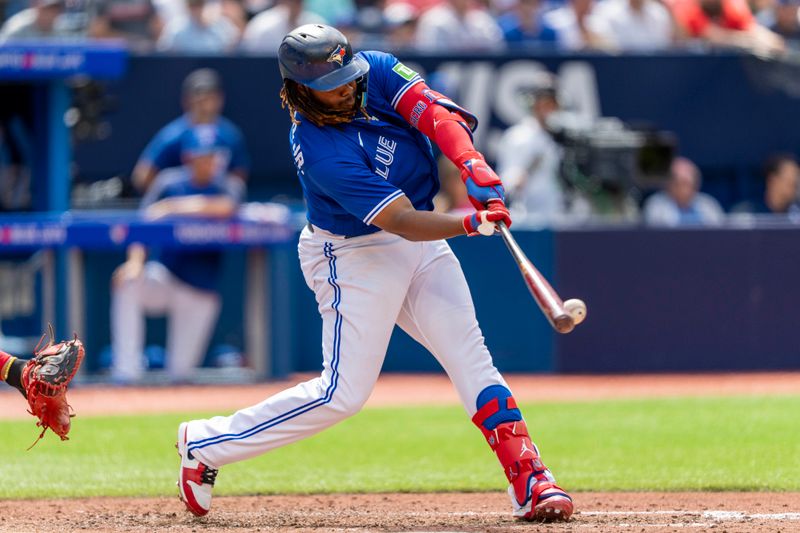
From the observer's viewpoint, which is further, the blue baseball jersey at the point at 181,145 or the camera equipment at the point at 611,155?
the camera equipment at the point at 611,155

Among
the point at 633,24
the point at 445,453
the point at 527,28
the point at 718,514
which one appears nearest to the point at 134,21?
the point at 527,28

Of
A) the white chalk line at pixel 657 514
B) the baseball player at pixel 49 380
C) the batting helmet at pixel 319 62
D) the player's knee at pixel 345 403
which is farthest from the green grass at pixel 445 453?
the batting helmet at pixel 319 62

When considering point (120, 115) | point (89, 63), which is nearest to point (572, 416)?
point (89, 63)

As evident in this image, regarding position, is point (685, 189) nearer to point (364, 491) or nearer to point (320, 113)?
point (364, 491)

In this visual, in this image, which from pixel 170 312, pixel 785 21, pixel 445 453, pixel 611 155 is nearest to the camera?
pixel 445 453

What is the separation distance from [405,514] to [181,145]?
604 cm

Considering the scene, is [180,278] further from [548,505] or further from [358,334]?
[548,505]

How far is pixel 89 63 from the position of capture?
34.8ft

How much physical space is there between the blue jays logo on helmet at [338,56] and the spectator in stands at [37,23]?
6487 millimetres

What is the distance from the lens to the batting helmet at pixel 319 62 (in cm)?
497

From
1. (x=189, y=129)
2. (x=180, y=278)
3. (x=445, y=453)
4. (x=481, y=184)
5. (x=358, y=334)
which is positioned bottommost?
(x=445, y=453)

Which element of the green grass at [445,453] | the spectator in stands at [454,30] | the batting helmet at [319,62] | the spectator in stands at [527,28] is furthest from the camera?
the spectator in stands at [527,28]

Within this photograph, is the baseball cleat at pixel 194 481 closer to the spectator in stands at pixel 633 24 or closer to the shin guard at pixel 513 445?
the shin guard at pixel 513 445

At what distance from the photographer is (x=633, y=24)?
1352 cm
